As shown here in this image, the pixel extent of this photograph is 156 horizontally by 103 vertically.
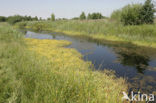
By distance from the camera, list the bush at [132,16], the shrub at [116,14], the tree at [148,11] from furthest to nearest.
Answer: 1. the shrub at [116,14]
2. the bush at [132,16]
3. the tree at [148,11]

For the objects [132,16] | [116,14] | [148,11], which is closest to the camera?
[148,11]

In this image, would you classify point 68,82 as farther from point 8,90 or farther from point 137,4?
point 137,4

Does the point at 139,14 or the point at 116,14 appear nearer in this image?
the point at 139,14

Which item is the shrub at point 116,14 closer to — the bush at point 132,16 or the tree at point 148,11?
the bush at point 132,16

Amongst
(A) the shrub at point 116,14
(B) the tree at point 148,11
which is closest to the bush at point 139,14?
(B) the tree at point 148,11

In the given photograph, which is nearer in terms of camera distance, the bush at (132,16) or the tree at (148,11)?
the tree at (148,11)

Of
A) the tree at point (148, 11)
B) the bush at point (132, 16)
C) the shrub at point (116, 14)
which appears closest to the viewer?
the tree at point (148, 11)

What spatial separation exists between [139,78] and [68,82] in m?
3.95

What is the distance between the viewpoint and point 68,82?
7.56ft

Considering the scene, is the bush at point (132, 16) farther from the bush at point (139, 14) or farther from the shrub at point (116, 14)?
the shrub at point (116, 14)

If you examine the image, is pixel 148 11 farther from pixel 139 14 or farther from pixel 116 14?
pixel 116 14

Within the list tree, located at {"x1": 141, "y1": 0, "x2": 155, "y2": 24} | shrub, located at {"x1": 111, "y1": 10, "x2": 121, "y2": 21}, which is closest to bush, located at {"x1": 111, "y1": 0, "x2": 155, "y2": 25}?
tree, located at {"x1": 141, "y1": 0, "x2": 155, "y2": 24}

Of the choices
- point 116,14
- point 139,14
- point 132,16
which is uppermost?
point 116,14

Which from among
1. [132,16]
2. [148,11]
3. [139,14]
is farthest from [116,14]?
[148,11]
